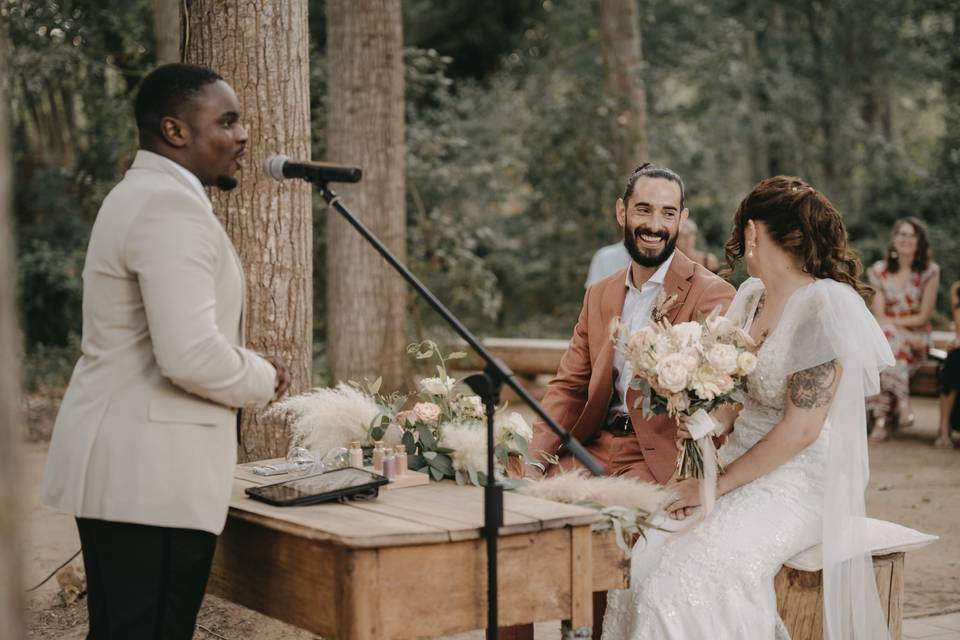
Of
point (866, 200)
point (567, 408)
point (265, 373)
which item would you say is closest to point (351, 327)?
point (567, 408)

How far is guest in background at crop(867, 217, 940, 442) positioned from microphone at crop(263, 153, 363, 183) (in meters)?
7.66

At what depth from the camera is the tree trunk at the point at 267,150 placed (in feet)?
14.0

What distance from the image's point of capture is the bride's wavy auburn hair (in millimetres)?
3836

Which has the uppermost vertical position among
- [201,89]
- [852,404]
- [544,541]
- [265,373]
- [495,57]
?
[495,57]

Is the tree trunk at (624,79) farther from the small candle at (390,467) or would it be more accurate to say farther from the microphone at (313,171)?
the microphone at (313,171)

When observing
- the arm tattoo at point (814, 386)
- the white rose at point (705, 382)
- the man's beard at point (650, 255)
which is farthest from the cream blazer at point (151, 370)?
the man's beard at point (650, 255)

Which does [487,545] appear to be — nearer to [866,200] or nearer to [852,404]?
[852,404]

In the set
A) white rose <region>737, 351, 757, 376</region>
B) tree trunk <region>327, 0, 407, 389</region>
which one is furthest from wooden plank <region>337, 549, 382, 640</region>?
tree trunk <region>327, 0, 407, 389</region>

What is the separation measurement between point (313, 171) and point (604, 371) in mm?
1917

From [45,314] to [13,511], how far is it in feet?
45.8

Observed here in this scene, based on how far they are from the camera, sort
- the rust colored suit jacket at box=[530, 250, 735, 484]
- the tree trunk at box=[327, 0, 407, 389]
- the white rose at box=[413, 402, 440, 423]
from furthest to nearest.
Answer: the tree trunk at box=[327, 0, 407, 389], the rust colored suit jacket at box=[530, 250, 735, 484], the white rose at box=[413, 402, 440, 423]

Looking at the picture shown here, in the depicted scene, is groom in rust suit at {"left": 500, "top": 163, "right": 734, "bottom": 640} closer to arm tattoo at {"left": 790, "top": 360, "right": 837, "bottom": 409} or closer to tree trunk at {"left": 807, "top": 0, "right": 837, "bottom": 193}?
arm tattoo at {"left": 790, "top": 360, "right": 837, "bottom": 409}

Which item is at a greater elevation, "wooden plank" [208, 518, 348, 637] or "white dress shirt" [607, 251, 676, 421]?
"white dress shirt" [607, 251, 676, 421]

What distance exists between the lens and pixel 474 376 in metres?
2.71
